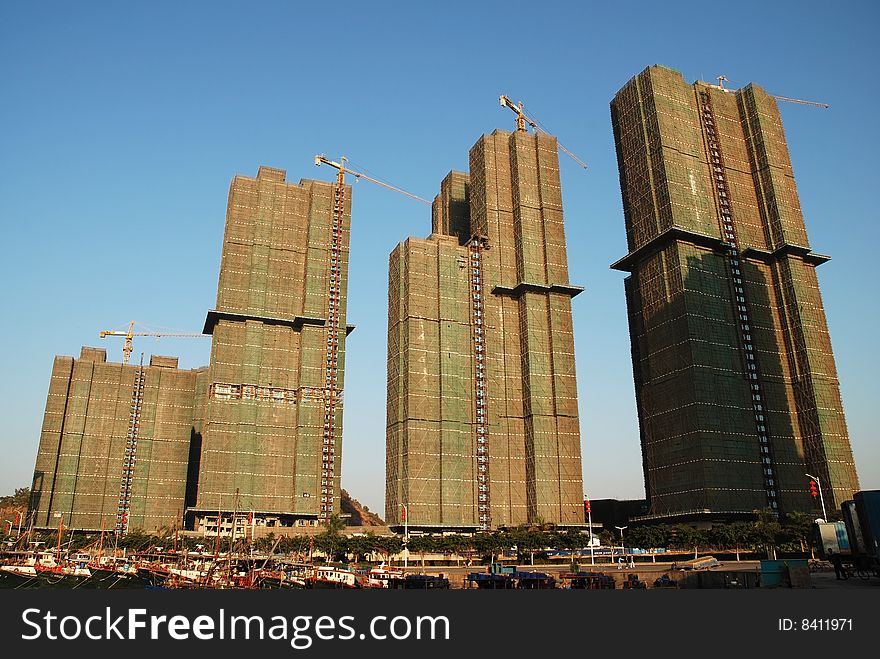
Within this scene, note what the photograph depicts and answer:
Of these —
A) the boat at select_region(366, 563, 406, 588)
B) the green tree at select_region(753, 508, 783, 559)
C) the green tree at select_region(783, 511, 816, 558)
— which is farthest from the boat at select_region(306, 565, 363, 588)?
the green tree at select_region(783, 511, 816, 558)

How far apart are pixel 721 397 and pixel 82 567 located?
544 feet

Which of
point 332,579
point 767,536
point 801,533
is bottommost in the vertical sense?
point 332,579

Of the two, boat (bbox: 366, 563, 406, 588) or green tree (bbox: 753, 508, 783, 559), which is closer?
boat (bbox: 366, 563, 406, 588)

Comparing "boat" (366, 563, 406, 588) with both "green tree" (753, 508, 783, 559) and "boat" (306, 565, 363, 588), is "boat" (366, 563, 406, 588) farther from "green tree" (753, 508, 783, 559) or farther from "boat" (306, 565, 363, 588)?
"green tree" (753, 508, 783, 559)

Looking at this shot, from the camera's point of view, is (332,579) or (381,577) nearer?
(381,577)

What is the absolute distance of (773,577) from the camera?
82.9 m

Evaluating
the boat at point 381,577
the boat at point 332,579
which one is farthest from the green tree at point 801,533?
the boat at point 332,579

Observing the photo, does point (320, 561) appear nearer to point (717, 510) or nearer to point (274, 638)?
point (717, 510)

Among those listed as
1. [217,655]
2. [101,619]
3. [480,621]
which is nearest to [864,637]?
[480,621]

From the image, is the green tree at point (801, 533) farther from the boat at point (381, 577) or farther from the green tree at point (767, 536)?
the boat at point (381, 577)

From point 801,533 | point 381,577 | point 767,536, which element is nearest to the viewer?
point 381,577

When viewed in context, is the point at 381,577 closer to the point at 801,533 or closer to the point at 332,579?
the point at 332,579

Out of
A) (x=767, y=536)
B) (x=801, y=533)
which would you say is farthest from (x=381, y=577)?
(x=801, y=533)

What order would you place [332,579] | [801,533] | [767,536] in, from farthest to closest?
[801,533]
[767,536]
[332,579]
